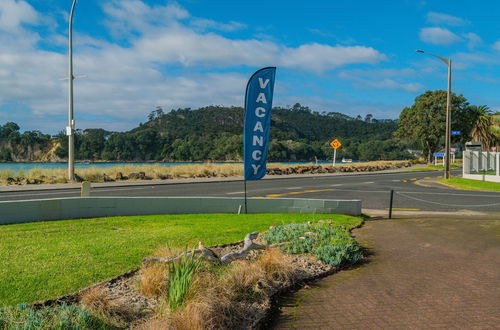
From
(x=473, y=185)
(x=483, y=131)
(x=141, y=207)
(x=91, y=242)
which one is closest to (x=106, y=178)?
(x=141, y=207)

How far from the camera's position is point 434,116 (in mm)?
72500

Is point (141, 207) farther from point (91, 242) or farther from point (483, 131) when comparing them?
point (483, 131)

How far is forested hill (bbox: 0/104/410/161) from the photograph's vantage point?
10281 cm

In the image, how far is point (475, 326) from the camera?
14.5ft

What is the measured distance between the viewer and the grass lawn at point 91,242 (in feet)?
18.1

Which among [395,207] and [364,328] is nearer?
[364,328]

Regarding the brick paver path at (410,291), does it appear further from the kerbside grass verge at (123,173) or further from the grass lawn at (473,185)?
the kerbside grass verge at (123,173)

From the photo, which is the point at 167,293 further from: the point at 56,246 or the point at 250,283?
the point at 56,246

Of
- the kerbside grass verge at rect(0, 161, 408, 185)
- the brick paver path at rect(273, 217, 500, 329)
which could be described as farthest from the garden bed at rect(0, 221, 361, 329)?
the kerbside grass verge at rect(0, 161, 408, 185)

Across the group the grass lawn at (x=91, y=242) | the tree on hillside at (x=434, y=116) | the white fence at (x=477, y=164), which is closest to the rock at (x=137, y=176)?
the grass lawn at (x=91, y=242)

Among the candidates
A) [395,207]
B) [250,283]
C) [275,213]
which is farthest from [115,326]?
[395,207]

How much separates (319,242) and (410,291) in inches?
93.9

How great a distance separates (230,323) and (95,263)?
298 cm

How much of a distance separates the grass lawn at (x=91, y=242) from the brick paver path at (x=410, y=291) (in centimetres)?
212
